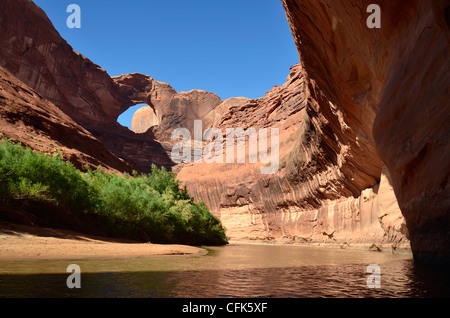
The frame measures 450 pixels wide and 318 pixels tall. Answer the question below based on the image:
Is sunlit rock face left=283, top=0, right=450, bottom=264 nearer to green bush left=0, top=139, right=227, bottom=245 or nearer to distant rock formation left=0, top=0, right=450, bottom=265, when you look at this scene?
distant rock formation left=0, top=0, right=450, bottom=265

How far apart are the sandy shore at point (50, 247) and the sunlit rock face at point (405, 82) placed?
30.1 feet

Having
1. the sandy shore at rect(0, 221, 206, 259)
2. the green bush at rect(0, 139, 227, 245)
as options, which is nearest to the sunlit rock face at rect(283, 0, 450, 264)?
the sandy shore at rect(0, 221, 206, 259)

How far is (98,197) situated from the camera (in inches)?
700

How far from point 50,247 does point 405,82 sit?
1209 cm

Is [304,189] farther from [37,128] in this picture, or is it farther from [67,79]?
[67,79]

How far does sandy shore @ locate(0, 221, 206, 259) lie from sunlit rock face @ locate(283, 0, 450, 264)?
9.16 m


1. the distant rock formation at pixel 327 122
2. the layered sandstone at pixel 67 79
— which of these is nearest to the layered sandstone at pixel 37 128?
the distant rock formation at pixel 327 122

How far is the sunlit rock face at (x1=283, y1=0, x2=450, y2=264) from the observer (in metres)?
7.22

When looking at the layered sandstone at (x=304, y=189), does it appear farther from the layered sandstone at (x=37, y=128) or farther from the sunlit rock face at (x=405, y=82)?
the layered sandstone at (x=37, y=128)

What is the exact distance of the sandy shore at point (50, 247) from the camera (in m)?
9.80

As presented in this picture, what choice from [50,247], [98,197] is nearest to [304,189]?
[98,197]

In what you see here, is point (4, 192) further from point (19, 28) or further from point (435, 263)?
point (19, 28)
